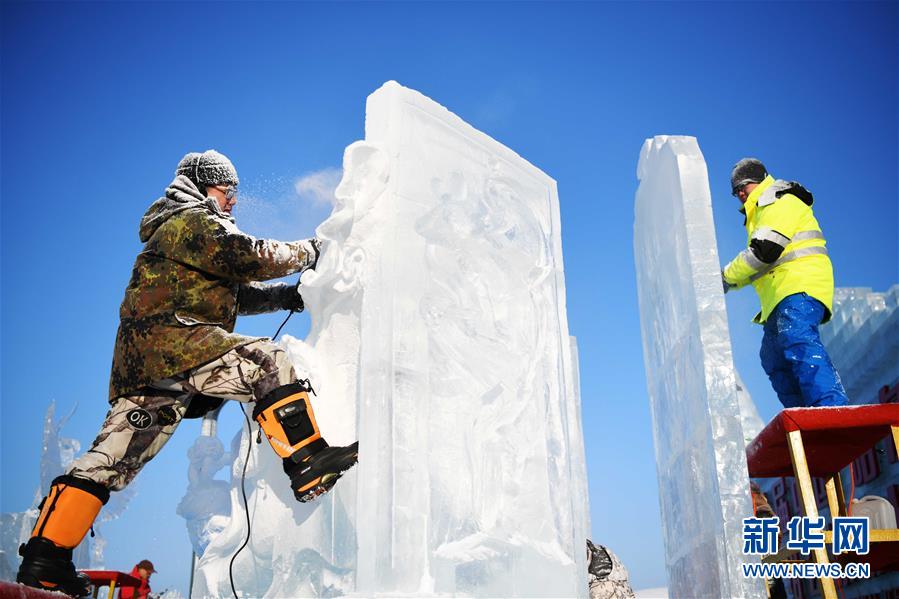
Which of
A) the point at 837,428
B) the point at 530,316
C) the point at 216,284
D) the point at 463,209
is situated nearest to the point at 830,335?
the point at 837,428

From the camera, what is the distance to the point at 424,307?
283cm

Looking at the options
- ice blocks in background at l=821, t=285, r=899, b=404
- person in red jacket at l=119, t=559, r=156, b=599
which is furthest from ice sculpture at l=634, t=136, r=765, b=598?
person in red jacket at l=119, t=559, r=156, b=599

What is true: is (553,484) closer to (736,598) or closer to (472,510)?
(472,510)

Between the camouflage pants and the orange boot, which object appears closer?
the orange boot

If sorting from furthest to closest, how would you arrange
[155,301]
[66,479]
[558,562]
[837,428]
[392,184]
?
[837,428]
[558,562]
[392,184]
[155,301]
[66,479]

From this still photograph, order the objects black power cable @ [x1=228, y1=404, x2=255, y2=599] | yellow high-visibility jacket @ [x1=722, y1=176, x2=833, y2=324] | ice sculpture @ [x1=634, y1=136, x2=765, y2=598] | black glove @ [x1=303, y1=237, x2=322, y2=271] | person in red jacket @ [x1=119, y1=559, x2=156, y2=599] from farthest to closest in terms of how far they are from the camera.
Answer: person in red jacket @ [x1=119, y1=559, x2=156, y2=599]
yellow high-visibility jacket @ [x1=722, y1=176, x2=833, y2=324]
ice sculpture @ [x1=634, y1=136, x2=765, y2=598]
black glove @ [x1=303, y1=237, x2=322, y2=271]
black power cable @ [x1=228, y1=404, x2=255, y2=599]

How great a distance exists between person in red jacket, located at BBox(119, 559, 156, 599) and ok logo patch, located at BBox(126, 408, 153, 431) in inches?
163

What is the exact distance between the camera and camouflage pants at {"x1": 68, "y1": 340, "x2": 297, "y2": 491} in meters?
2.56

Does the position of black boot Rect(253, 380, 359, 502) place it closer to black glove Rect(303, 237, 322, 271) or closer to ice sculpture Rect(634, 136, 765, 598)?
black glove Rect(303, 237, 322, 271)

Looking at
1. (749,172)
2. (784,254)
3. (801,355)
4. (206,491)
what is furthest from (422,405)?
(749,172)

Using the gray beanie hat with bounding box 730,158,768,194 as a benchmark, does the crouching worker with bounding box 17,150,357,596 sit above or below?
below

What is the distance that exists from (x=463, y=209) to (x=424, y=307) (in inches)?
21.8

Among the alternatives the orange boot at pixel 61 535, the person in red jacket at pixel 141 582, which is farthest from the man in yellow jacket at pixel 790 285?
the person in red jacket at pixel 141 582

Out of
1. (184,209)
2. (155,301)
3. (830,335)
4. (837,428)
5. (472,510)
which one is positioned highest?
(830,335)
